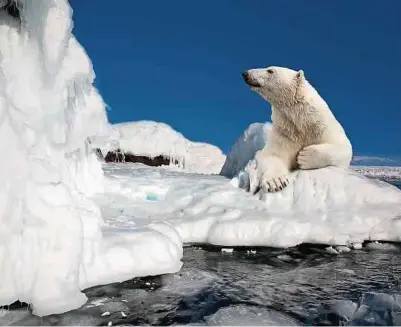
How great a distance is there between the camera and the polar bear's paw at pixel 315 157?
496 cm

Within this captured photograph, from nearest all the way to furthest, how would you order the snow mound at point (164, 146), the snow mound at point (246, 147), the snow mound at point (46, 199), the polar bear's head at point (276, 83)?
the snow mound at point (46, 199), the polar bear's head at point (276, 83), the snow mound at point (246, 147), the snow mound at point (164, 146)

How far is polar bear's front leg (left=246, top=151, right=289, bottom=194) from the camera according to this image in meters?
4.70

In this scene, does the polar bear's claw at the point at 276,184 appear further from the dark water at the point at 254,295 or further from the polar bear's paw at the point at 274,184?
the dark water at the point at 254,295

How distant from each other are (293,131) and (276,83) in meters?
0.71

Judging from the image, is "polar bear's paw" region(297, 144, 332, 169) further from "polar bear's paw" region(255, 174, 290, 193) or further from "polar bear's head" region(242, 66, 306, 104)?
"polar bear's head" region(242, 66, 306, 104)

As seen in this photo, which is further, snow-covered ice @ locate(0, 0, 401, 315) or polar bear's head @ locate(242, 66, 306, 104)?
polar bear's head @ locate(242, 66, 306, 104)

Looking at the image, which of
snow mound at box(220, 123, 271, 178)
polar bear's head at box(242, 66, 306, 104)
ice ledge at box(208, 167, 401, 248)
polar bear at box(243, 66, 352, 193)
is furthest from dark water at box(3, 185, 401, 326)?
snow mound at box(220, 123, 271, 178)

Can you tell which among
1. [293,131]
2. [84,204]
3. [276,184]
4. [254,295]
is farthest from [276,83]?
[254,295]

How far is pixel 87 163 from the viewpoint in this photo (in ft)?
16.0

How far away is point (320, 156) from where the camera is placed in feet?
16.2

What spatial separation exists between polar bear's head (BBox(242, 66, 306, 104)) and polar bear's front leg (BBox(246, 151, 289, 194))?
2.76 feet

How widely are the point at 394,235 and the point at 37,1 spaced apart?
349 cm

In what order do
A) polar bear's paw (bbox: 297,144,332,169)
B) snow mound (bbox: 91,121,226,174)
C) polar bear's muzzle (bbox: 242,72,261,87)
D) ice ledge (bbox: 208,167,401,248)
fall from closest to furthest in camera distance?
ice ledge (bbox: 208,167,401,248) → polar bear's paw (bbox: 297,144,332,169) → polar bear's muzzle (bbox: 242,72,261,87) → snow mound (bbox: 91,121,226,174)

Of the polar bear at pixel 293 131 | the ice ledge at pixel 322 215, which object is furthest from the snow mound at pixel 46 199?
the polar bear at pixel 293 131
